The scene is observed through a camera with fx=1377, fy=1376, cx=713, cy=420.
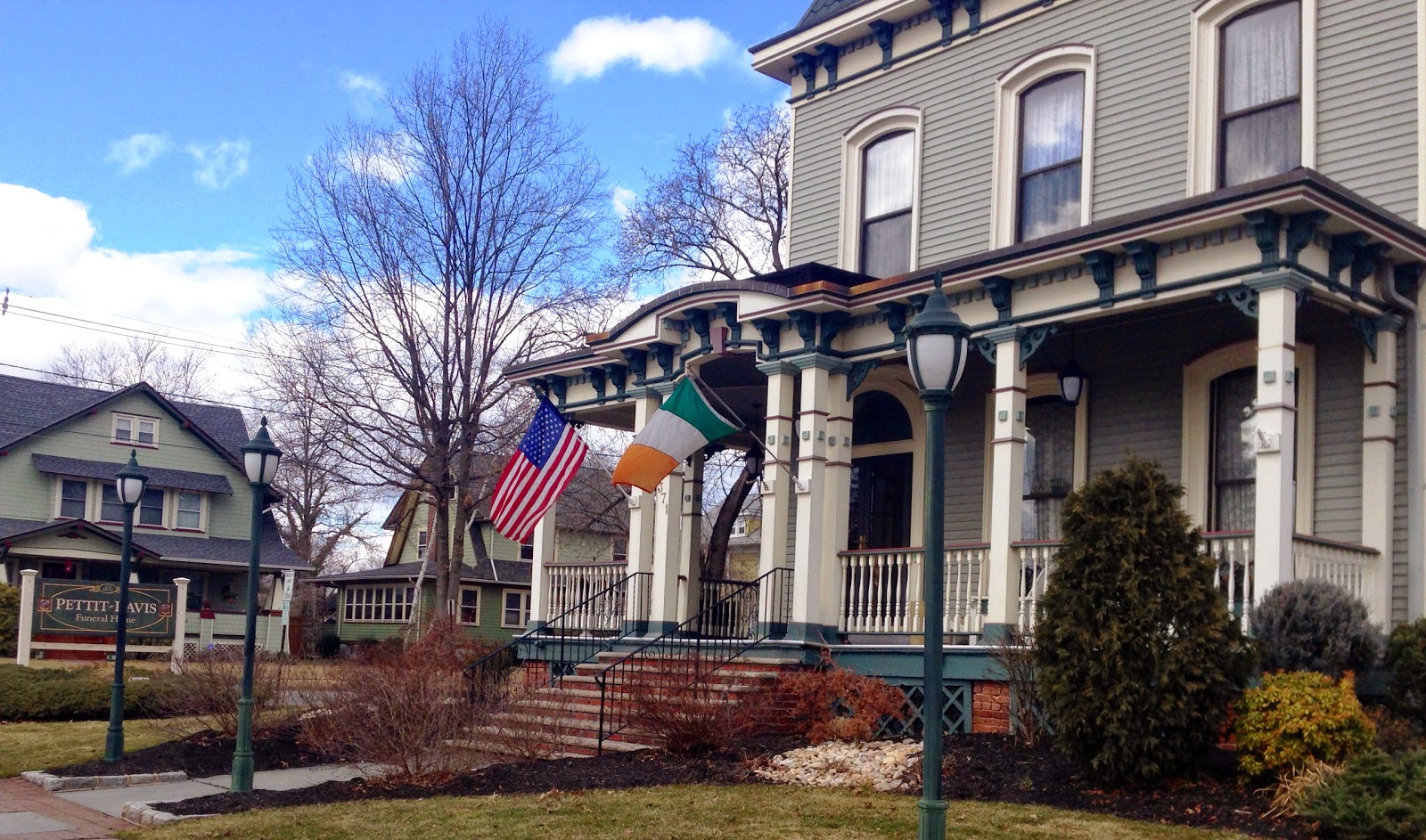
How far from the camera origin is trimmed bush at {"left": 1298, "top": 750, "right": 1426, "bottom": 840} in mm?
7910

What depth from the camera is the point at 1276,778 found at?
30.6 ft

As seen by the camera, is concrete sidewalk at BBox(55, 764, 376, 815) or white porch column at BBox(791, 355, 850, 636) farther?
white porch column at BBox(791, 355, 850, 636)

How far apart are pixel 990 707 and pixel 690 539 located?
6.17 meters

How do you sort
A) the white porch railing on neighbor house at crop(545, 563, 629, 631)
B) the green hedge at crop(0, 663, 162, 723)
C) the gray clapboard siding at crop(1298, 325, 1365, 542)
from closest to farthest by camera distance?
the gray clapboard siding at crop(1298, 325, 1365, 542) → the white porch railing on neighbor house at crop(545, 563, 629, 631) → the green hedge at crop(0, 663, 162, 723)

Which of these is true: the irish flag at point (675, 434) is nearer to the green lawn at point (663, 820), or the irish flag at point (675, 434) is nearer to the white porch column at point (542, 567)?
the white porch column at point (542, 567)

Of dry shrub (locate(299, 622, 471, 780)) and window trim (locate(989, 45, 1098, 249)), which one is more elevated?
window trim (locate(989, 45, 1098, 249))

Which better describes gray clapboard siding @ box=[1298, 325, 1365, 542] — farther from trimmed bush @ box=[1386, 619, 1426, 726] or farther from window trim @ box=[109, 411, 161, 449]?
window trim @ box=[109, 411, 161, 449]

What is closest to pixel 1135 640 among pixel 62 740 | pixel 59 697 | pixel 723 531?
pixel 62 740

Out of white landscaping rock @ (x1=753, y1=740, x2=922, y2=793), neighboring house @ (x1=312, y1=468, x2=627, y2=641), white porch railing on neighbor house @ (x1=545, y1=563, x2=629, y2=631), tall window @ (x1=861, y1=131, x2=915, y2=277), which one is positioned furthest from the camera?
neighboring house @ (x1=312, y1=468, x2=627, y2=641)

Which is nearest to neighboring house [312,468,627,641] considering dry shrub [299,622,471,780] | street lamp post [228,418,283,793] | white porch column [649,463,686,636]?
white porch column [649,463,686,636]

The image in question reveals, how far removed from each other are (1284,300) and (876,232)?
7.39 m

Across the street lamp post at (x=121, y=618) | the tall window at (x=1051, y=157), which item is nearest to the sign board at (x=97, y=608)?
the street lamp post at (x=121, y=618)

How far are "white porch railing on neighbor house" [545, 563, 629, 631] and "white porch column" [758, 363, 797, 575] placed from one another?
8.87ft

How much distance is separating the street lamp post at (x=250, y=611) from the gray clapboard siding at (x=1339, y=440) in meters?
9.57
